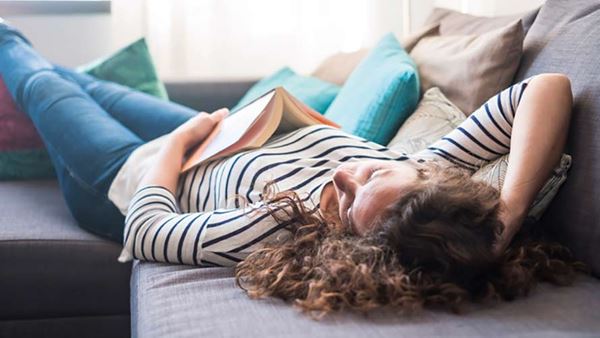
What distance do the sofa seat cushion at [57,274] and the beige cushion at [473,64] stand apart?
2.66ft

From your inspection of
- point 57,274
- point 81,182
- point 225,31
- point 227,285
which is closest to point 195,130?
point 81,182

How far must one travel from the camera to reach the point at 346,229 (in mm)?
1113

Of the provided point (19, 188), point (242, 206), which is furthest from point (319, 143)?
point (19, 188)

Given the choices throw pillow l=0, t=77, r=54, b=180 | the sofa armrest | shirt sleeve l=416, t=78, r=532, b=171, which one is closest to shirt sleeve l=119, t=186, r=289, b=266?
shirt sleeve l=416, t=78, r=532, b=171

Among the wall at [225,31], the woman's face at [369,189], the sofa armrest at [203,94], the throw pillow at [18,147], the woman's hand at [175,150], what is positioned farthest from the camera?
the wall at [225,31]

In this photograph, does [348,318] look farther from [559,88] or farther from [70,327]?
[70,327]

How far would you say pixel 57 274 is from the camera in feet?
5.06

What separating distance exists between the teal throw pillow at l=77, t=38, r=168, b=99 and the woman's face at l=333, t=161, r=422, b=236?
48.2 inches

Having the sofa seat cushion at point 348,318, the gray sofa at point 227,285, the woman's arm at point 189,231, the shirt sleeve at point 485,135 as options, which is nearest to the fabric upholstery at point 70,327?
the gray sofa at point 227,285

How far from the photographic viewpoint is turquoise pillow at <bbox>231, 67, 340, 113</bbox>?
2.10 meters

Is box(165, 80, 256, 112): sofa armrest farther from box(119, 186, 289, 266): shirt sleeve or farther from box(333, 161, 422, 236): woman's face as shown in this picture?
box(333, 161, 422, 236): woman's face

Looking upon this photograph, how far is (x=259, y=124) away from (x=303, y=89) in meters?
0.70

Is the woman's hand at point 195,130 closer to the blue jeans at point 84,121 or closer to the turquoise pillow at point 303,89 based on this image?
the blue jeans at point 84,121

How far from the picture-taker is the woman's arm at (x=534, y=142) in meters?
1.13
